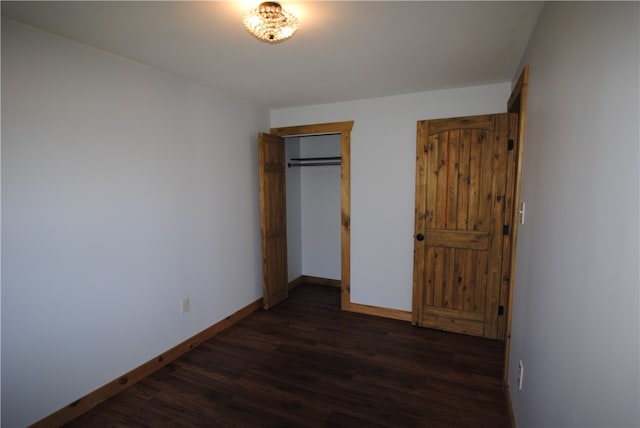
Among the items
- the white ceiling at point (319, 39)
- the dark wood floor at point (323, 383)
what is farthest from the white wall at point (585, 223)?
the dark wood floor at point (323, 383)

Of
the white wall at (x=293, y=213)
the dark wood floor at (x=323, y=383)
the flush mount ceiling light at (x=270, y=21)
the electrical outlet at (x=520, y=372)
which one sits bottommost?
the dark wood floor at (x=323, y=383)

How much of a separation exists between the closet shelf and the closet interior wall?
7 centimetres

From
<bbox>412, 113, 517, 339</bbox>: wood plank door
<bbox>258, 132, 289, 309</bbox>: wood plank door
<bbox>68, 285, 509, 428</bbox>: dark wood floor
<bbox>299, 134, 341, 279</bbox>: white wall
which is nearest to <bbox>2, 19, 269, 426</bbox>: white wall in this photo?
<bbox>68, 285, 509, 428</bbox>: dark wood floor

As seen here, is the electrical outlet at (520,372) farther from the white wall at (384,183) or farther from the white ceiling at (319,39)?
the white ceiling at (319,39)

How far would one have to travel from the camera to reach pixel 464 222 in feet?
10.0

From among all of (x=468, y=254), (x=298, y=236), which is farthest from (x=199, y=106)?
(x=468, y=254)

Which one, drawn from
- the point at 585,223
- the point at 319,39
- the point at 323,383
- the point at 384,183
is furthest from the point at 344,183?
the point at 585,223

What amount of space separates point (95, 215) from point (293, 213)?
2.65 m

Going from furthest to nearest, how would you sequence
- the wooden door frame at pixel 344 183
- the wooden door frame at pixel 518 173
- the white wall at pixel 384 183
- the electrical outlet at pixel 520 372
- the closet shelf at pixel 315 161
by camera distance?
the closet shelf at pixel 315 161 → the wooden door frame at pixel 344 183 → the white wall at pixel 384 183 → the wooden door frame at pixel 518 173 → the electrical outlet at pixel 520 372

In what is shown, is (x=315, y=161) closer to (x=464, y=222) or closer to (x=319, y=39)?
(x=464, y=222)

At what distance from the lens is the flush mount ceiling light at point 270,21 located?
1.58 m

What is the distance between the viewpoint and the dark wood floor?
2.05 meters

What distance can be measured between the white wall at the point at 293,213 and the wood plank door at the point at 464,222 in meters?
1.87

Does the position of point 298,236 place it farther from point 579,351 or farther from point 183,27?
point 579,351
